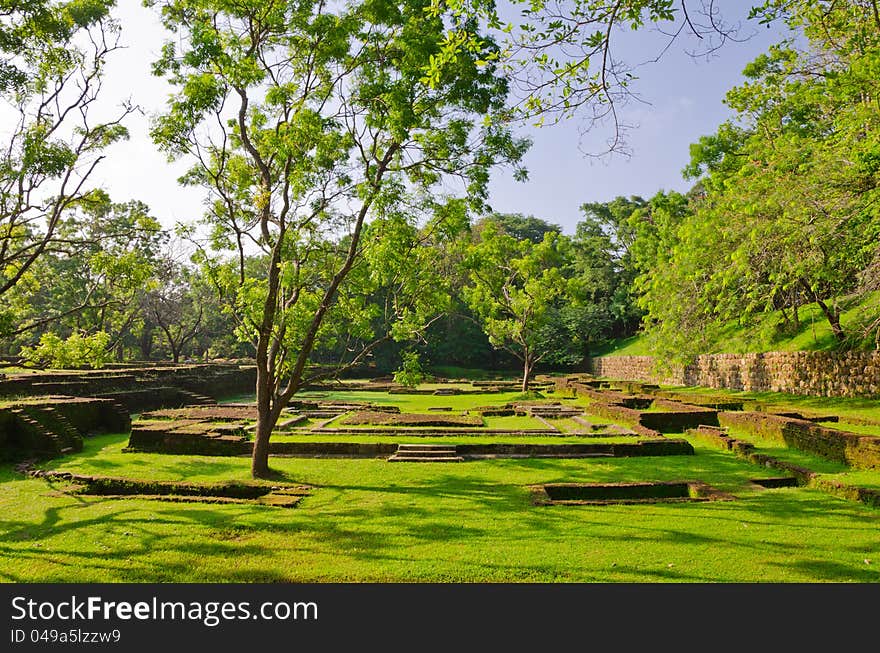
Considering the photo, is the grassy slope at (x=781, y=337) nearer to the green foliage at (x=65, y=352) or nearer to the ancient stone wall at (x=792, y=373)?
the ancient stone wall at (x=792, y=373)

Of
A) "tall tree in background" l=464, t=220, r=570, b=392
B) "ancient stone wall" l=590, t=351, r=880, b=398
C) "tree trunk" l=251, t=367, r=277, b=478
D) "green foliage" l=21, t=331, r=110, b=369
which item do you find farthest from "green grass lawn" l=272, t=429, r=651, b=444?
"tall tree in background" l=464, t=220, r=570, b=392

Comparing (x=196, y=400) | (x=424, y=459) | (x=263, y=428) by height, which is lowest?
(x=424, y=459)

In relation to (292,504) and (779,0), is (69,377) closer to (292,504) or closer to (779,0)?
(292,504)

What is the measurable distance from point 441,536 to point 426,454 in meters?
4.59

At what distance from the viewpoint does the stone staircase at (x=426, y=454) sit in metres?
9.80

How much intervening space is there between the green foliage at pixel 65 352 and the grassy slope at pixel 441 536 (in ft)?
6.17

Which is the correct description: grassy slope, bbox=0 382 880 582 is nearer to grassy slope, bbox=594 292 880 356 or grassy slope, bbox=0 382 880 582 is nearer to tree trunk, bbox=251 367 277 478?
tree trunk, bbox=251 367 277 478

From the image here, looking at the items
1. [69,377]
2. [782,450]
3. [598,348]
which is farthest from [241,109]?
[598,348]

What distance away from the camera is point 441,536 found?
5.49 metres

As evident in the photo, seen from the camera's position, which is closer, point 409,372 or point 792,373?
point 409,372

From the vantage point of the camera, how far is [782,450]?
32.1 ft

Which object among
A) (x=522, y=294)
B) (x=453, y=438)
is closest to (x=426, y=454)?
(x=453, y=438)

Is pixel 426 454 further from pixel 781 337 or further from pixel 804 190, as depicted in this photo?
pixel 781 337

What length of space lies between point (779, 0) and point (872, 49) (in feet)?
9.23
